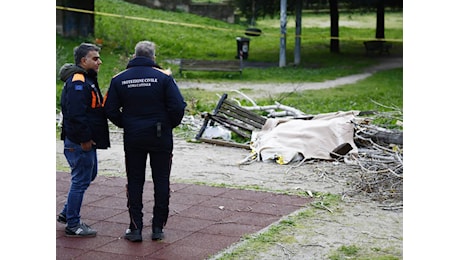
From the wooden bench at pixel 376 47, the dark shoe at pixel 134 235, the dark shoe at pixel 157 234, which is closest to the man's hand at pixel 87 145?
the dark shoe at pixel 134 235

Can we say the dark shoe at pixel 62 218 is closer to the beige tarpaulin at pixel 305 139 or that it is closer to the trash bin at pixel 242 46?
the beige tarpaulin at pixel 305 139

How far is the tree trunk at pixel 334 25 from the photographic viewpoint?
99.6 feet

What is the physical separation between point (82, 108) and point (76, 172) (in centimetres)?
62

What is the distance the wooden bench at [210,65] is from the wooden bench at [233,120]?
1051cm

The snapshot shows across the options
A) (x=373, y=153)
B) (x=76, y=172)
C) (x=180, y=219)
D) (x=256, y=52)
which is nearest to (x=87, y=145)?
(x=76, y=172)

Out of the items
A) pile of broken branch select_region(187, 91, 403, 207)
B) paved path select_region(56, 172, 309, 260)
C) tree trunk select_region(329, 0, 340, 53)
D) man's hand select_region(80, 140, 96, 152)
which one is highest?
tree trunk select_region(329, 0, 340, 53)

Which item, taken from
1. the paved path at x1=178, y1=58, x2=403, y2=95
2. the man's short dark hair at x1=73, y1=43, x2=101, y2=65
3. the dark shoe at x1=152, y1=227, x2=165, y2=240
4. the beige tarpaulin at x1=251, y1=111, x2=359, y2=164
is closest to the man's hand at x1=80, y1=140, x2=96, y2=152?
the man's short dark hair at x1=73, y1=43, x2=101, y2=65

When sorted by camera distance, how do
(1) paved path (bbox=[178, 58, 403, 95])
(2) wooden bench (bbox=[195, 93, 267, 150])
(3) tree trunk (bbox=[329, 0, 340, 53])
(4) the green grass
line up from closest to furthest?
(2) wooden bench (bbox=[195, 93, 267, 150]) → (4) the green grass → (1) paved path (bbox=[178, 58, 403, 95]) → (3) tree trunk (bbox=[329, 0, 340, 53])

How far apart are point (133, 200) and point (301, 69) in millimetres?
20556

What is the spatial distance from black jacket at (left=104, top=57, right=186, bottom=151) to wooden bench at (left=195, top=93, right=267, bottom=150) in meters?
5.88

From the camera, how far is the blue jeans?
704 centimetres

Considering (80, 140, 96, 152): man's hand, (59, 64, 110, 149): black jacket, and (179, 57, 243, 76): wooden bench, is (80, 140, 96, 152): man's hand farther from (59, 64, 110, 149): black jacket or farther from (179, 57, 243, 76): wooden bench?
(179, 57, 243, 76): wooden bench

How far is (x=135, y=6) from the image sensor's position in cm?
3612
